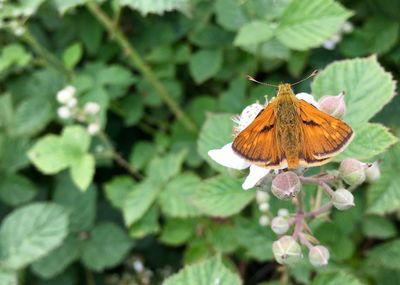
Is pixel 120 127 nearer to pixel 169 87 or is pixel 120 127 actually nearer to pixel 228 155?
pixel 169 87

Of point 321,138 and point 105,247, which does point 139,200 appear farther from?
point 321,138

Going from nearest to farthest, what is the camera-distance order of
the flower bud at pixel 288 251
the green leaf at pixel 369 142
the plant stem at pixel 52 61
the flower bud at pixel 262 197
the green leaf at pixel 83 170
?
the flower bud at pixel 288 251
the green leaf at pixel 369 142
the flower bud at pixel 262 197
the green leaf at pixel 83 170
the plant stem at pixel 52 61

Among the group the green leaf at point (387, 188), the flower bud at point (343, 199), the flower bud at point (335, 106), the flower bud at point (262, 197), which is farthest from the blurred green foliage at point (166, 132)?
the flower bud at point (343, 199)

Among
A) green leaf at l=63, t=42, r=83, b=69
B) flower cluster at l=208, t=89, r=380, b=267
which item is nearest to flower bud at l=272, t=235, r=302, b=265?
flower cluster at l=208, t=89, r=380, b=267

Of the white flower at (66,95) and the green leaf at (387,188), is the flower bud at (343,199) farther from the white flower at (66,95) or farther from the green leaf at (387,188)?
the white flower at (66,95)

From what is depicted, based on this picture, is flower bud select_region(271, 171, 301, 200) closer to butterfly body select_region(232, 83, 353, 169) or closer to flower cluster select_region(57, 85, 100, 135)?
butterfly body select_region(232, 83, 353, 169)

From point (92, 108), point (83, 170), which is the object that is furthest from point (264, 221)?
point (92, 108)
